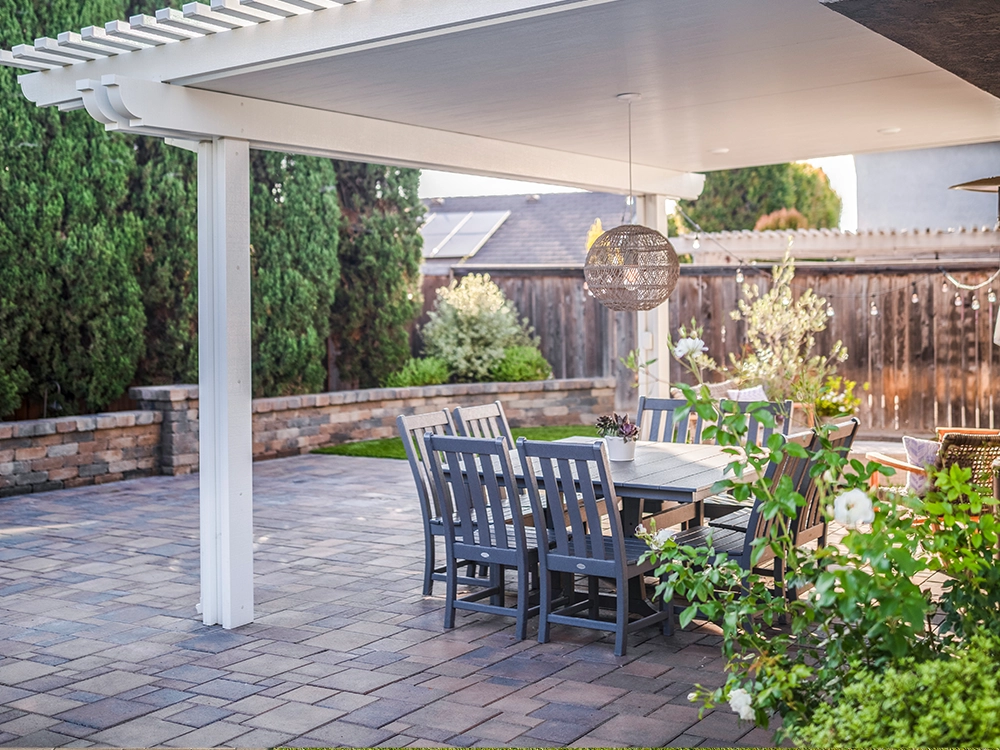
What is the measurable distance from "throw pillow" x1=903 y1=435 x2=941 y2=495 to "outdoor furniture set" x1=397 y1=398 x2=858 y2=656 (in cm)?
161

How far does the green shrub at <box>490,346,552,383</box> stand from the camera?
45.6 ft

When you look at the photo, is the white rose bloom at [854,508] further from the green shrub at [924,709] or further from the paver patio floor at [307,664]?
the paver patio floor at [307,664]

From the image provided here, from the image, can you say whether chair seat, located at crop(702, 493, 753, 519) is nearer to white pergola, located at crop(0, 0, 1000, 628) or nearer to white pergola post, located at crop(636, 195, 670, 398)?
white pergola, located at crop(0, 0, 1000, 628)

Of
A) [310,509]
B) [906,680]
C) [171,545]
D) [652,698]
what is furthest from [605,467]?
[310,509]

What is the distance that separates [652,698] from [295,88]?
3368 mm

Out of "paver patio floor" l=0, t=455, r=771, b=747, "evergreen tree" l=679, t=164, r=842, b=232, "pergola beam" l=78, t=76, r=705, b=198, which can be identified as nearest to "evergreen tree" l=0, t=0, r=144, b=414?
"paver patio floor" l=0, t=455, r=771, b=747

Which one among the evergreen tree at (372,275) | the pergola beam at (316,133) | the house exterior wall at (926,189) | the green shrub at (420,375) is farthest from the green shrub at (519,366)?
the house exterior wall at (926,189)

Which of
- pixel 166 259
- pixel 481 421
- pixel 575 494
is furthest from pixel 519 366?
pixel 575 494

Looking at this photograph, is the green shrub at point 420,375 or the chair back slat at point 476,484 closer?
the chair back slat at point 476,484

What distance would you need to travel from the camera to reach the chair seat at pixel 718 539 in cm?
533

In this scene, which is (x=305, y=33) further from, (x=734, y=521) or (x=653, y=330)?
(x=653, y=330)

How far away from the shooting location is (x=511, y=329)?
14133 millimetres

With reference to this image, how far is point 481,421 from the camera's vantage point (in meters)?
6.89

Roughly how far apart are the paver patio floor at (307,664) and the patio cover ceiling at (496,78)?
2.52m
